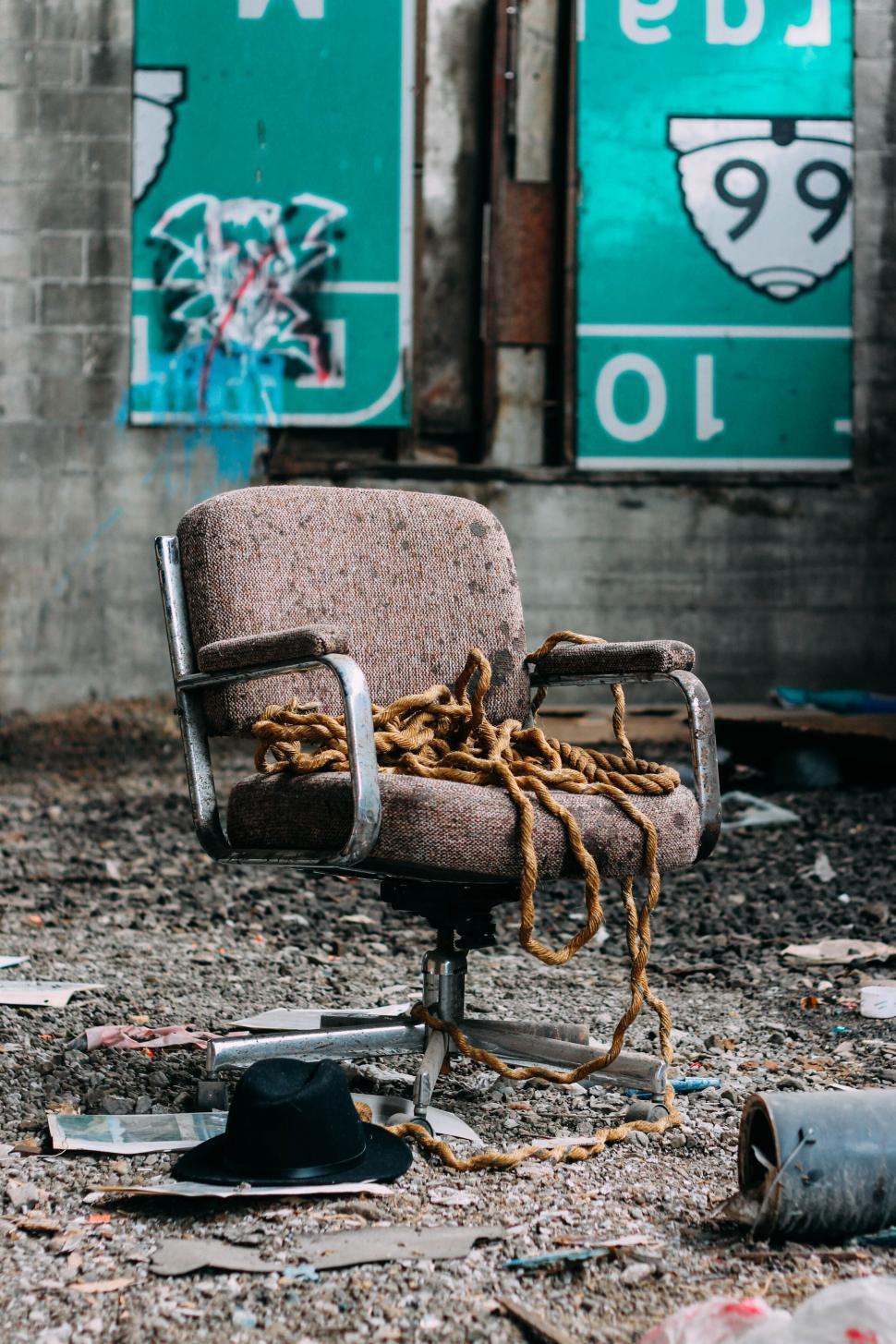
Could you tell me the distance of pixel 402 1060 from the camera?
251 centimetres

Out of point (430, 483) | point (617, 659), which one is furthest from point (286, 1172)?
point (430, 483)

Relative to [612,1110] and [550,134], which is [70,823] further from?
[550,134]

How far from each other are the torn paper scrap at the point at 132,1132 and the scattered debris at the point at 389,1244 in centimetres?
39

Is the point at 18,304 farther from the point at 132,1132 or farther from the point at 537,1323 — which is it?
the point at 537,1323

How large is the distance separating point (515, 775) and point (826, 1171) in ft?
2.23

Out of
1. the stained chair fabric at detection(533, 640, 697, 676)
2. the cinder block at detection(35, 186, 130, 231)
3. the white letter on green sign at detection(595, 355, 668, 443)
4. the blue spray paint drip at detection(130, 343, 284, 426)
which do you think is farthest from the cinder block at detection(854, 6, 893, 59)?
the stained chair fabric at detection(533, 640, 697, 676)

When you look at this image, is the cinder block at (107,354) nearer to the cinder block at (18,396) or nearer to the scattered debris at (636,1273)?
the cinder block at (18,396)

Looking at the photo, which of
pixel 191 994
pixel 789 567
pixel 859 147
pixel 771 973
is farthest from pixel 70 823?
pixel 859 147

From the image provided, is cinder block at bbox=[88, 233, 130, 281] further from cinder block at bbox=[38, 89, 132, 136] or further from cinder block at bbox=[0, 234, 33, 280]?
cinder block at bbox=[38, 89, 132, 136]

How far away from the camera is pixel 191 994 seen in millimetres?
2967

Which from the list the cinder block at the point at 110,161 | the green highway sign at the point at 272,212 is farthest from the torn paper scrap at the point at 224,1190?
the cinder block at the point at 110,161

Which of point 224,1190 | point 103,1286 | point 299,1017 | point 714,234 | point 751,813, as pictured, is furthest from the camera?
point 714,234

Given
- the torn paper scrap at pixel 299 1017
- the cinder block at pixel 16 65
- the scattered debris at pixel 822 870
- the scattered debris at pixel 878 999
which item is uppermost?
the cinder block at pixel 16 65

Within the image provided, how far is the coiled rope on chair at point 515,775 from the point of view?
197cm
